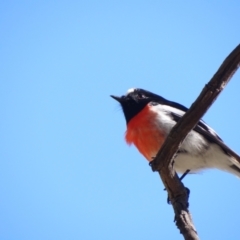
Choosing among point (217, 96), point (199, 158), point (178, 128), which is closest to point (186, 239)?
point (178, 128)

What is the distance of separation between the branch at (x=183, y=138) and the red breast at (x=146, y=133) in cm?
115

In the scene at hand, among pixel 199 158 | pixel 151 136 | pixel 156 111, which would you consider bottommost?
pixel 199 158

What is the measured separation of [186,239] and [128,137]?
223 cm

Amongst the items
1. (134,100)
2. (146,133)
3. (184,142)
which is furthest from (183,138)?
(134,100)

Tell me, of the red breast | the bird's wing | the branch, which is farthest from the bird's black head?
the branch

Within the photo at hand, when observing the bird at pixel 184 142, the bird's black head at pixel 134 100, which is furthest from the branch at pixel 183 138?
the bird's black head at pixel 134 100

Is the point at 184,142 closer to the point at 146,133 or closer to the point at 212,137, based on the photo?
the point at 212,137

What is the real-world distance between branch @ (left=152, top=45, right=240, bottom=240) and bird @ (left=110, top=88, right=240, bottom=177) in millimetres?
1128

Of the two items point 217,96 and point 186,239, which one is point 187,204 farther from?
point 217,96

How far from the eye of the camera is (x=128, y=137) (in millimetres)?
5633

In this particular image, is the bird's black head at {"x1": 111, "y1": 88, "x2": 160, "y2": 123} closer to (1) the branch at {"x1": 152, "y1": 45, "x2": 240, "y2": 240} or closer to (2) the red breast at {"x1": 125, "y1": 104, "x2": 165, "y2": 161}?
(2) the red breast at {"x1": 125, "y1": 104, "x2": 165, "y2": 161}

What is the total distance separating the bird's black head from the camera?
5.80 m

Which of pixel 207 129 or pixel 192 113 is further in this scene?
pixel 207 129

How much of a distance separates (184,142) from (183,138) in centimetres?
147
